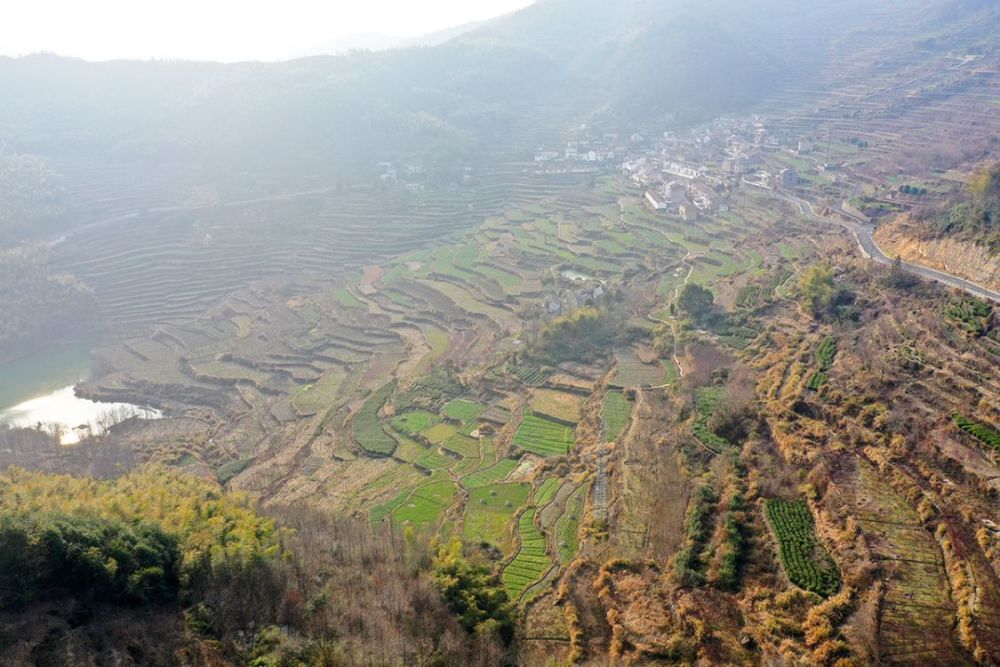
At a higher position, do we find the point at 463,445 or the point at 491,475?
the point at 491,475

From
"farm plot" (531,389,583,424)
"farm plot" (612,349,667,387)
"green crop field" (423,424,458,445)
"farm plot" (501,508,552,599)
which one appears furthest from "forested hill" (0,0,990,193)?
"farm plot" (501,508,552,599)

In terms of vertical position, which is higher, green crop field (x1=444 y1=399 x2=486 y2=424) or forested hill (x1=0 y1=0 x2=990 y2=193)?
forested hill (x1=0 y1=0 x2=990 y2=193)

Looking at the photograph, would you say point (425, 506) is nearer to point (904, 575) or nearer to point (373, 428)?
point (373, 428)

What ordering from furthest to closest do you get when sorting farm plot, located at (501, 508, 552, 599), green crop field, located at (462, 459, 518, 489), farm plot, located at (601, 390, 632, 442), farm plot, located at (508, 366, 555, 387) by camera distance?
farm plot, located at (508, 366, 555, 387), farm plot, located at (601, 390, 632, 442), green crop field, located at (462, 459, 518, 489), farm plot, located at (501, 508, 552, 599)

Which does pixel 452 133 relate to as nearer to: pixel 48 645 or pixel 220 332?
pixel 220 332

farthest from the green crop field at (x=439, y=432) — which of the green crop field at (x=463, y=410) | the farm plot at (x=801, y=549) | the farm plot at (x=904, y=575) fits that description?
the farm plot at (x=904, y=575)

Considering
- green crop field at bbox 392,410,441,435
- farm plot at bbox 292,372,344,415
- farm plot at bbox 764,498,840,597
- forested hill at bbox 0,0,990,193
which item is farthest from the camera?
forested hill at bbox 0,0,990,193

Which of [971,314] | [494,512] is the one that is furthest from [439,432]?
[971,314]

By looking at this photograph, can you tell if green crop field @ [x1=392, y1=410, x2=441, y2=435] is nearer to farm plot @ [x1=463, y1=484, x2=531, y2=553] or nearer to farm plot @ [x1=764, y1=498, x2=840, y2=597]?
farm plot @ [x1=463, y1=484, x2=531, y2=553]
